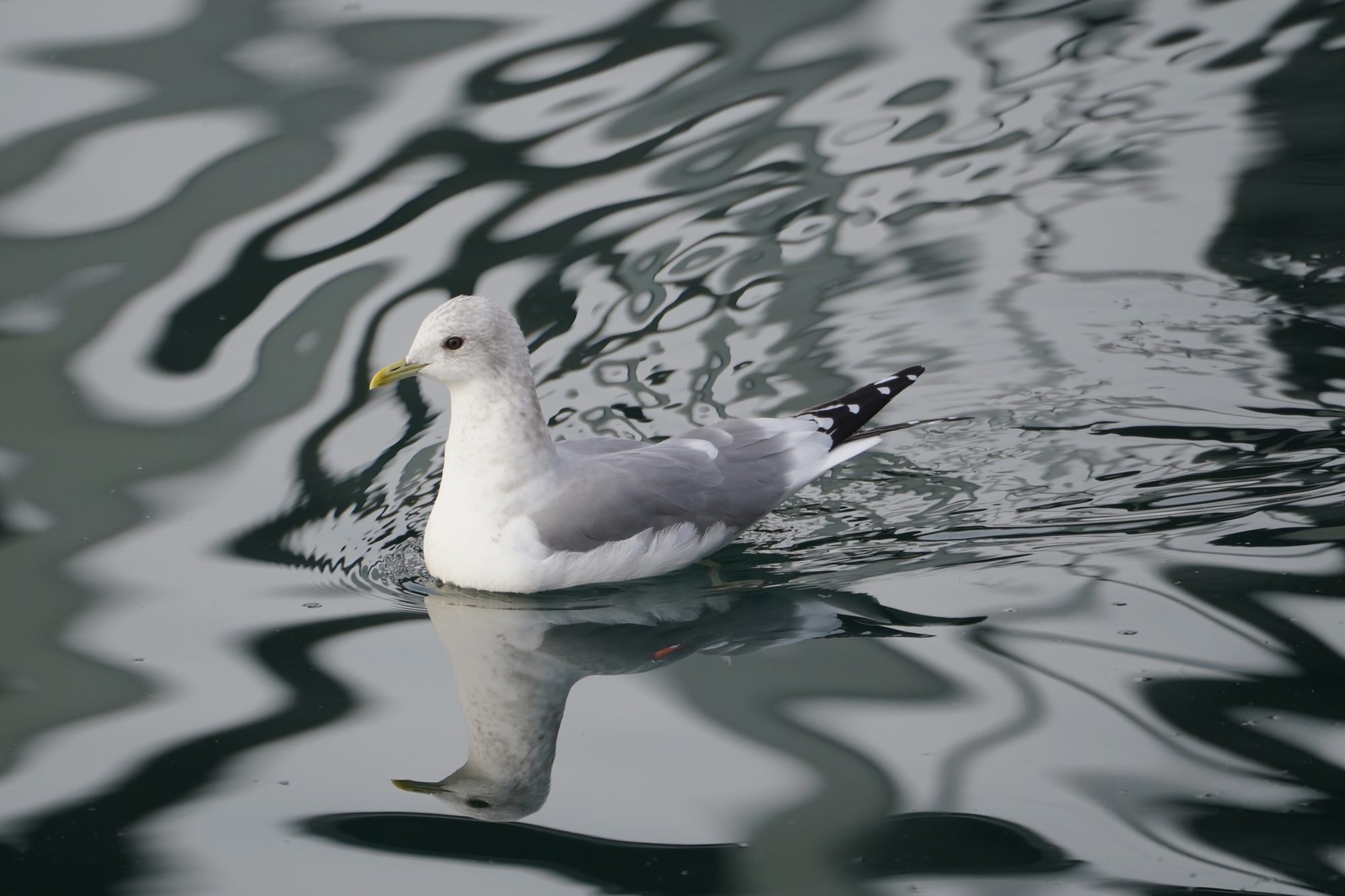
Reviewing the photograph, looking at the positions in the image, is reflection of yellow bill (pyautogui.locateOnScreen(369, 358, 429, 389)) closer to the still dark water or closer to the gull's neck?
the gull's neck

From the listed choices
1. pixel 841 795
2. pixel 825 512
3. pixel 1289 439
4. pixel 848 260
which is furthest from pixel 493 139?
pixel 841 795

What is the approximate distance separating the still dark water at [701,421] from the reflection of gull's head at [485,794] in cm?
7

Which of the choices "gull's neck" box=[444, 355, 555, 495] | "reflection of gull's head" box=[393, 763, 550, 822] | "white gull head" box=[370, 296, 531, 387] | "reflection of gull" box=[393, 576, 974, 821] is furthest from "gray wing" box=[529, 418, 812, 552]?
"reflection of gull's head" box=[393, 763, 550, 822]

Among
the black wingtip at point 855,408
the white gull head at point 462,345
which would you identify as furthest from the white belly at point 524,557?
the black wingtip at point 855,408

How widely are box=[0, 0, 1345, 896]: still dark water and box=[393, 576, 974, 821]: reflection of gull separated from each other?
0.08 ft

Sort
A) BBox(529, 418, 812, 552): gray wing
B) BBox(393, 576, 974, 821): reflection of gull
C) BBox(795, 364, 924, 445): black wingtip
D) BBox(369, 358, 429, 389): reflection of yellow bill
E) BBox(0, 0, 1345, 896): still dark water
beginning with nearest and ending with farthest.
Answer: BBox(0, 0, 1345, 896): still dark water < BBox(393, 576, 974, 821): reflection of gull < BBox(369, 358, 429, 389): reflection of yellow bill < BBox(529, 418, 812, 552): gray wing < BBox(795, 364, 924, 445): black wingtip

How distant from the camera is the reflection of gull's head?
176 inches

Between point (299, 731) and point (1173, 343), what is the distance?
13.6ft

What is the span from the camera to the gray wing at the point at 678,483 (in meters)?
5.63

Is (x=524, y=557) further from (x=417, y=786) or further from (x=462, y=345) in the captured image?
(x=417, y=786)

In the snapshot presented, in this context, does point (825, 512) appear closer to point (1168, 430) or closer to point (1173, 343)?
point (1168, 430)

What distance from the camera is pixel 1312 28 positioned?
966cm

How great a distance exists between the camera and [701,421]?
6.83 meters

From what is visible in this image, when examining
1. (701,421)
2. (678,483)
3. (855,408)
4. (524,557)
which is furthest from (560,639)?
(701,421)
